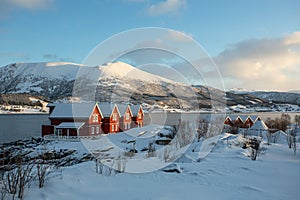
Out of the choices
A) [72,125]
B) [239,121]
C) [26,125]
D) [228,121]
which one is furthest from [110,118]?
[26,125]

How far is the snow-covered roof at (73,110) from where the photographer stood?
3053cm

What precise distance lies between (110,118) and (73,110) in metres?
5.02

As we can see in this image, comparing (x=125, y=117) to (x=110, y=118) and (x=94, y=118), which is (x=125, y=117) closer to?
(x=110, y=118)

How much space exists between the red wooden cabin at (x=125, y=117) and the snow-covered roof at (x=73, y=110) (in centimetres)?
639

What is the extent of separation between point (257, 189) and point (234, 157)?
609 centimetres

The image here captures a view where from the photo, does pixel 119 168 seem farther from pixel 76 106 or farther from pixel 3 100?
pixel 3 100

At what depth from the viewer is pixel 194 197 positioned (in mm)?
7066

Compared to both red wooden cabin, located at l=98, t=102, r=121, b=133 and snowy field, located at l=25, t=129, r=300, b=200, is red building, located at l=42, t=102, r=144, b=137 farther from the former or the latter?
snowy field, located at l=25, t=129, r=300, b=200

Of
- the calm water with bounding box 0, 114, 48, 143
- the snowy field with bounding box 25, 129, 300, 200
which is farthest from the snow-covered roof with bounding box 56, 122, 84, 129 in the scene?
the snowy field with bounding box 25, 129, 300, 200

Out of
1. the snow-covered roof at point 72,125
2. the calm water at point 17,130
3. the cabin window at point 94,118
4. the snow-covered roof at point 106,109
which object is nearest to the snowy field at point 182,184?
the snow-covered roof at point 72,125

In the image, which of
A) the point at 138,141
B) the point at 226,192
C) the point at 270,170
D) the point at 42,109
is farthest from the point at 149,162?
the point at 42,109

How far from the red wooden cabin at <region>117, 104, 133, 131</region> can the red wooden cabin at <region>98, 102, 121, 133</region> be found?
3.66 ft

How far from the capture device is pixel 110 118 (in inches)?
1330

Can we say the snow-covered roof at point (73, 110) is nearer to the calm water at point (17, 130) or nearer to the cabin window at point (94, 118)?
the cabin window at point (94, 118)
